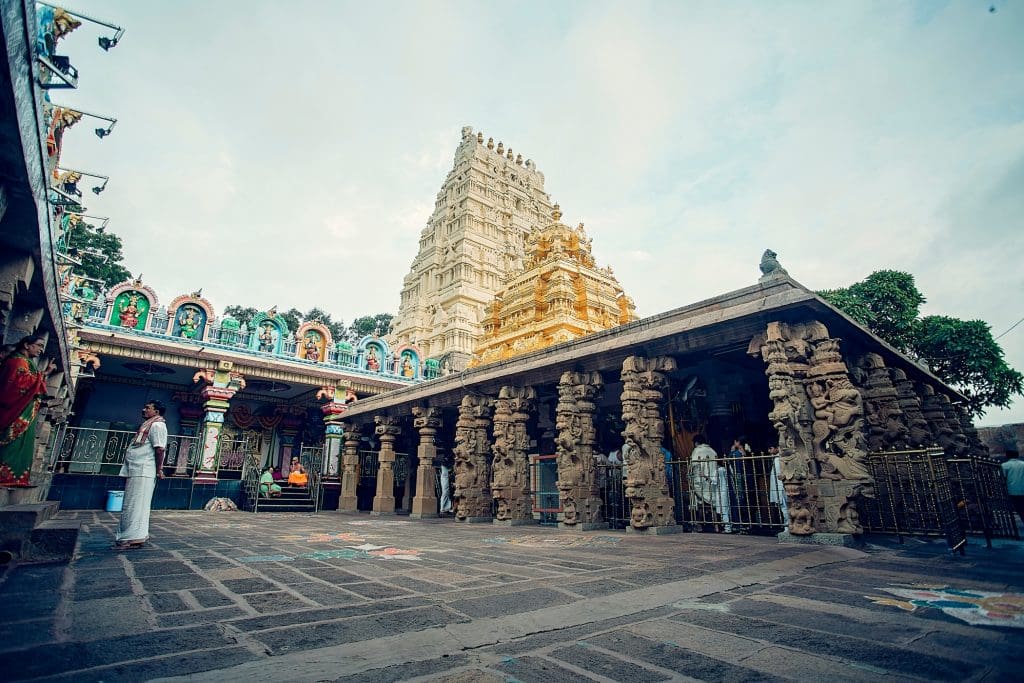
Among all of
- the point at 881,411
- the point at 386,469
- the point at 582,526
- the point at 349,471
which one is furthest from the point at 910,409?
the point at 349,471

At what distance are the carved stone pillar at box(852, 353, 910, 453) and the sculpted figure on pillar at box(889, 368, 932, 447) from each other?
3.07 feet

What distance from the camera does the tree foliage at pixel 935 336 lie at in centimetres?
1725

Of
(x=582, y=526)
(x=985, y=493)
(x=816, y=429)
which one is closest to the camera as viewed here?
(x=816, y=429)

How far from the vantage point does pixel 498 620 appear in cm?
259

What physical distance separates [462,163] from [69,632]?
133 feet

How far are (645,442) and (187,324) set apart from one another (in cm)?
1628

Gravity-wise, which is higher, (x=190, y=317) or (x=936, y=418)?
(x=190, y=317)

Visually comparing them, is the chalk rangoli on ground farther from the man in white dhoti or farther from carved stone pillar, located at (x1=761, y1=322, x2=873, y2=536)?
the man in white dhoti

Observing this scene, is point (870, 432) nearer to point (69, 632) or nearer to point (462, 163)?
point (69, 632)

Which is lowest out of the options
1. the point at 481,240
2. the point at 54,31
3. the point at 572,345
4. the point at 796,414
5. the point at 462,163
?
the point at 796,414

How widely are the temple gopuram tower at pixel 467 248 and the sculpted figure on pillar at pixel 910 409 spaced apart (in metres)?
22.7

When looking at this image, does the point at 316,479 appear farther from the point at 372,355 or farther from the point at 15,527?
the point at 15,527

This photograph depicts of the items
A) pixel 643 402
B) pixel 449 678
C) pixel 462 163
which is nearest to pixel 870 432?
pixel 643 402

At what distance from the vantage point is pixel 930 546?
6.01 metres
